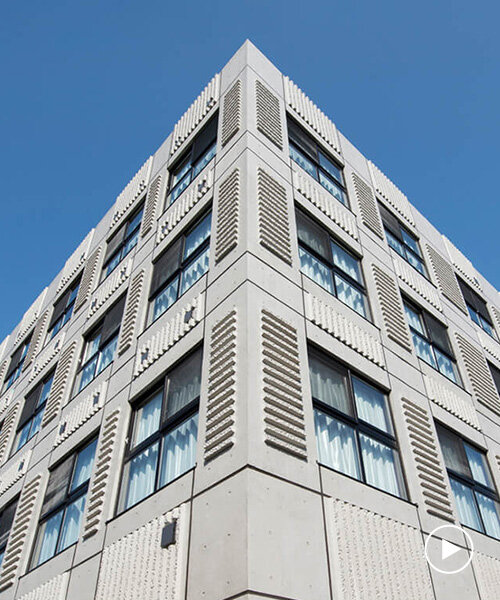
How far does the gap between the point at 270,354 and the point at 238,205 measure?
329cm

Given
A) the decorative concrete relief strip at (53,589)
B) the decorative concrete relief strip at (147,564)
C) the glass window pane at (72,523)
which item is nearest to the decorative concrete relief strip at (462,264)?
the glass window pane at (72,523)

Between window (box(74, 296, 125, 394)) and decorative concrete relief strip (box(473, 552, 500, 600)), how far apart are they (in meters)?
7.87

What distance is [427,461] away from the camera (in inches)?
340

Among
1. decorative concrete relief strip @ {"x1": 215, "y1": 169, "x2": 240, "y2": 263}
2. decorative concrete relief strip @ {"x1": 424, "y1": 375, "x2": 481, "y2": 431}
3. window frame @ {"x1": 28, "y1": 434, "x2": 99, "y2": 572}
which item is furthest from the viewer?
decorative concrete relief strip @ {"x1": 424, "y1": 375, "x2": 481, "y2": 431}

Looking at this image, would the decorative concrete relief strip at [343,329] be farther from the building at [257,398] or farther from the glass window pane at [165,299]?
the glass window pane at [165,299]

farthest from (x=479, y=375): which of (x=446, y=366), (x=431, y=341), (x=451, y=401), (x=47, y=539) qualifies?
(x=47, y=539)

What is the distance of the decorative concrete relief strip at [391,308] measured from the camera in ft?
34.9

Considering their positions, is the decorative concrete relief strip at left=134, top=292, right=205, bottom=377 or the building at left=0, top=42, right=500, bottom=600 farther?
the decorative concrete relief strip at left=134, top=292, right=205, bottom=377

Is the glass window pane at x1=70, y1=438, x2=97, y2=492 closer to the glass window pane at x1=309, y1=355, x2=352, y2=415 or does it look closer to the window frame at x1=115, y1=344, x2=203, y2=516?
the window frame at x1=115, y1=344, x2=203, y2=516

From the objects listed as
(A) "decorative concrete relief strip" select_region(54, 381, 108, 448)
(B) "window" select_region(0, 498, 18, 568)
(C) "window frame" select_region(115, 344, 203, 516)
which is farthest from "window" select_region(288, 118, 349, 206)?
(B) "window" select_region(0, 498, 18, 568)

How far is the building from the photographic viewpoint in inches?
237

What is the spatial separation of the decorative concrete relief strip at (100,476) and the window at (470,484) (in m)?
6.03

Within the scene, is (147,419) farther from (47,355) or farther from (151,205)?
(47,355)

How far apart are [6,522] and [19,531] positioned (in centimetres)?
179
